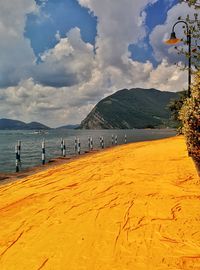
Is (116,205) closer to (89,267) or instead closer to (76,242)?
(76,242)

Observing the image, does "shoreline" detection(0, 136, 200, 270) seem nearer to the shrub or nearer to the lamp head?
the shrub

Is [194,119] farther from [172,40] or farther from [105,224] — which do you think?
[172,40]

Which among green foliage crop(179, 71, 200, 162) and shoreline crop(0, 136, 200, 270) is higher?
green foliage crop(179, 71, 200, 162)

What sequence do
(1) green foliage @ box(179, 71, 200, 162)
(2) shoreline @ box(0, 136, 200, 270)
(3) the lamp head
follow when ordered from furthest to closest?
1. (3) the lamp head
2. (1) green foliage @ box(179, 71, 200, 162)
3. (2) shoreline @ box(0, 136, 200, 270)

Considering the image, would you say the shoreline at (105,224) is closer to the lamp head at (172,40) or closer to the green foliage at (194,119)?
the green foliage at (194,119)

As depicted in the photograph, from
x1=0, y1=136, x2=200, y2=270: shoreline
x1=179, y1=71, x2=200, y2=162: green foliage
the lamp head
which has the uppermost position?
the lamp head

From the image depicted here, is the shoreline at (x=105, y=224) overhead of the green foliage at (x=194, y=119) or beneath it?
beneath

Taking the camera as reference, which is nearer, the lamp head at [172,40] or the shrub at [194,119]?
the shrub at [194,119]

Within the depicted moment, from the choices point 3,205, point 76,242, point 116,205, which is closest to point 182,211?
point 116,205

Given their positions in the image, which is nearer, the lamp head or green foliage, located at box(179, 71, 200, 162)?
green foliage, located at box(179, 71, 200, 162)

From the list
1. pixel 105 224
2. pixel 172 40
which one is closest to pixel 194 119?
pixel 105 224

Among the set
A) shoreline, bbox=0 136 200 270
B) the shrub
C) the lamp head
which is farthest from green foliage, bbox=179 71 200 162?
the lamp head

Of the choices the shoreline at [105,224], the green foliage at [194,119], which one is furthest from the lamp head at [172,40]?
the green foliage at [194,119]

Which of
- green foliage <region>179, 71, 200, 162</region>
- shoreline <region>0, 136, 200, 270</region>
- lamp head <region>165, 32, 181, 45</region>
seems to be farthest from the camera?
lamp head <region>165, 32, 181, 45</region>
